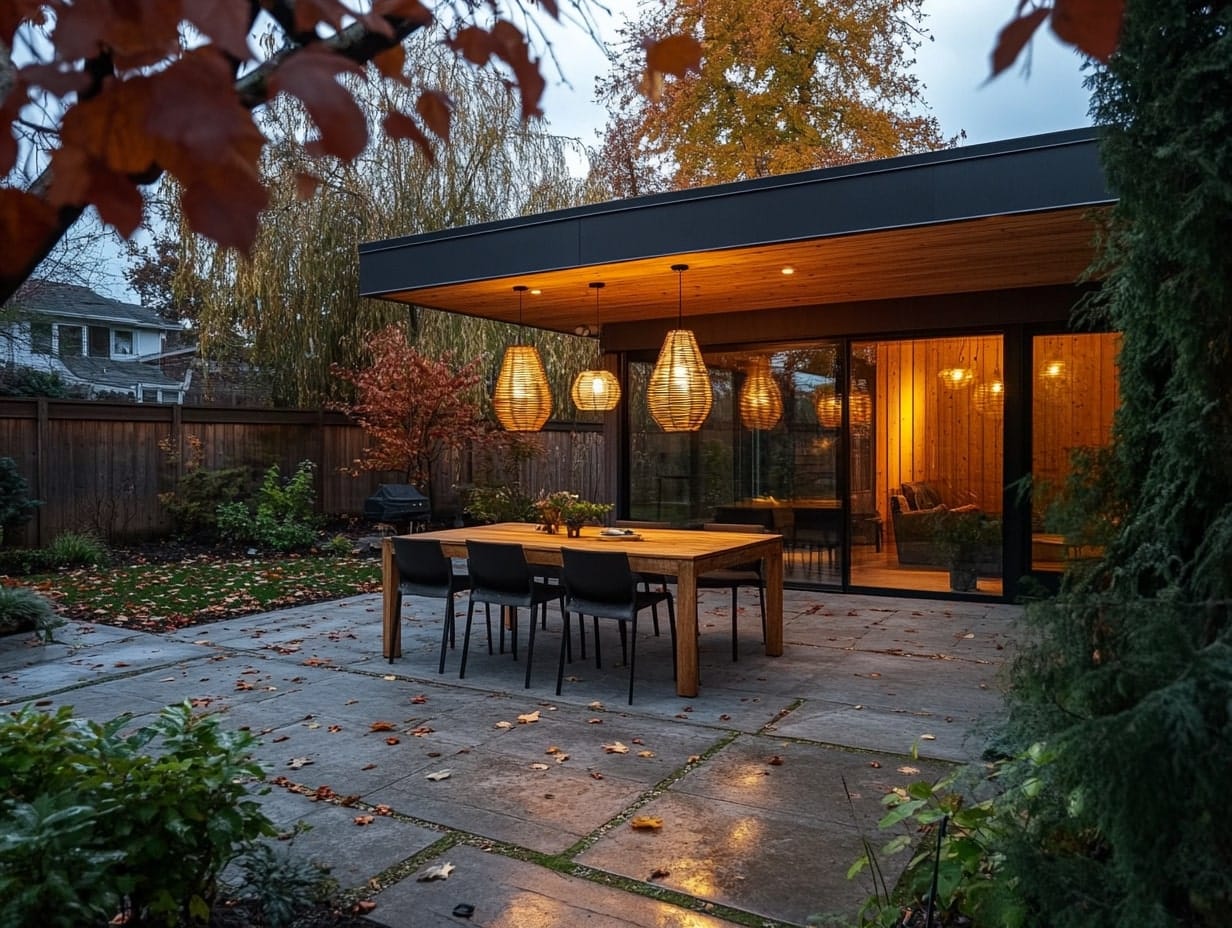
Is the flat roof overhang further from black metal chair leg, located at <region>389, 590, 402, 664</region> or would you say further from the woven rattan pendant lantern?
black metal chair leg, located at <region>389, 590, 402, 664</region>

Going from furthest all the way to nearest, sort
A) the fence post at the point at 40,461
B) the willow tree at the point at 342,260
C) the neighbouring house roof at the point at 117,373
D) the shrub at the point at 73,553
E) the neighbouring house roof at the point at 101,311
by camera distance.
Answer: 1. the neighbouring house roof at the point at 117,373
2. the neighbouring house roof at the point at 101,311
3. the willow tree at the point at 342,260
4. the fence post at the point at 40,461
5. the shrub at the point at 73,553

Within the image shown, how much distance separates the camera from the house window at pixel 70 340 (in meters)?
19.4

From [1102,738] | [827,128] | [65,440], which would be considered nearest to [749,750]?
[1102,738]

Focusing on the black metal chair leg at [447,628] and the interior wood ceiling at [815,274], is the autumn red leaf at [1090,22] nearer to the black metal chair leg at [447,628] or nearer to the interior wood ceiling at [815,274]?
the interior wood ceiling at [815,274]

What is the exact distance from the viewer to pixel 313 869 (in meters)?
2.62

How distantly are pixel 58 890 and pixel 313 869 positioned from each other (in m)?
0.99

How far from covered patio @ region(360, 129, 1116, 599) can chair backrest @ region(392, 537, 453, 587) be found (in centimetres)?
229

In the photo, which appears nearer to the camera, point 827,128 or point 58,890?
point 58,890

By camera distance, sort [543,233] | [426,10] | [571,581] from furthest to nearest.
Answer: [543,233]
[571,581]
[426,10]

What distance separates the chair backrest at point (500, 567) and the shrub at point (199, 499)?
264 inches

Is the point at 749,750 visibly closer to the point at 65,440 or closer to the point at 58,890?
the point at 58,890

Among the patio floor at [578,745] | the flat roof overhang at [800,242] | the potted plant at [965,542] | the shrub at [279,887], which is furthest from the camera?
the potted plant at [965,542]

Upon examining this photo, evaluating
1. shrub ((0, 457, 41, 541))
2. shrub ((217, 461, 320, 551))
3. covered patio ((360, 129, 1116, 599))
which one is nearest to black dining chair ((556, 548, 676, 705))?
covered patio ((360, 129, 1116, 599))

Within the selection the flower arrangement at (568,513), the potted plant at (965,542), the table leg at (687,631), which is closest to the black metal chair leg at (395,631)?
the flower arrangement at (568,513)
